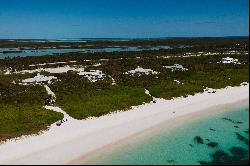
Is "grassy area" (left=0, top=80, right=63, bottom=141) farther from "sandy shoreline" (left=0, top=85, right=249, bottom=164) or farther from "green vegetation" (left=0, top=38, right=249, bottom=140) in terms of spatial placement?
"sandy shoreline" (left=0, top=85, right=249, bottom=164)

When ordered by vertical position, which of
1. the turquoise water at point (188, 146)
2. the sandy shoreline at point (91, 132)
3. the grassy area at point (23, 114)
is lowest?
the turquoise water at point (188, 146)

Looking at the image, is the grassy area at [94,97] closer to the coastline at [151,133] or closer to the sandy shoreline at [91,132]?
the sandy shoreline at [91,132]

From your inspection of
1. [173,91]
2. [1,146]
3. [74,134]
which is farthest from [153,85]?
[1,146]

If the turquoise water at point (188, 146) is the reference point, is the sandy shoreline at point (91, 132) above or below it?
above

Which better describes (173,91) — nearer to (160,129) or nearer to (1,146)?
(160,129)

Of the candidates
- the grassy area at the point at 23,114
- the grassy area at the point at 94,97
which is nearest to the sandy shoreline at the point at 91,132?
the grassy area at the point at 23,114

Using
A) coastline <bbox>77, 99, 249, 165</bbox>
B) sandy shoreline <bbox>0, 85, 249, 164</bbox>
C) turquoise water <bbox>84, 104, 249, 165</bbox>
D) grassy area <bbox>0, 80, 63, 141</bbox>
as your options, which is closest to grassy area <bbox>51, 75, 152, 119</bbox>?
sandy shoreline <bbox>0, 85, 249, 164</bbox>

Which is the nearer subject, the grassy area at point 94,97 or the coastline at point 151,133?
the coastline at point 151,133
